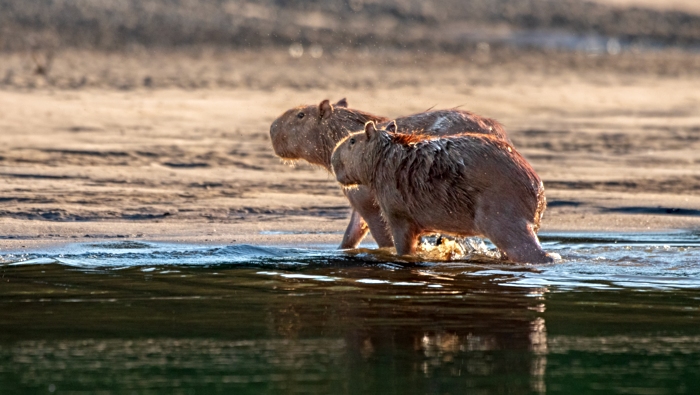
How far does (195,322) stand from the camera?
586cm

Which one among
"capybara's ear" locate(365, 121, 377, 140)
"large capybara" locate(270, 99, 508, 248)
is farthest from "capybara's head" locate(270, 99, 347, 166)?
"capybara's ear" locate(365, 121, 377, 140)

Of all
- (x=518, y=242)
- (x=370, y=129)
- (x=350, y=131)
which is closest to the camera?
(x=518, y=242)

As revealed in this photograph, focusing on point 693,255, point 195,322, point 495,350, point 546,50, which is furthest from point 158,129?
point 546,50

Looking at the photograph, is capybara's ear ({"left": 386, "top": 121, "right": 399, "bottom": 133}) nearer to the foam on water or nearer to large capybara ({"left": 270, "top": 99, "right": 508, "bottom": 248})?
large capybara ({"left": 270, "top": 99, "right": 508, "bottom": 248})


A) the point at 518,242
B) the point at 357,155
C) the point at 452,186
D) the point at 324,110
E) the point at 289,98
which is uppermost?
the point at 289,98

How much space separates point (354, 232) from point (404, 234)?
800 millimetres

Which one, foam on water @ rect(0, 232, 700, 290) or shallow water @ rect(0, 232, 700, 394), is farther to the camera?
foam on water @ rect(0, 232, 700, 290)

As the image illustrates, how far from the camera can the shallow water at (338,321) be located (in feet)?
16.0

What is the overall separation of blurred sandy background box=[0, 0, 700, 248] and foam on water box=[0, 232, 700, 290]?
602 mm

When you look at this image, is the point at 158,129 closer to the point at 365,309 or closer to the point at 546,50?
the point at 365,309

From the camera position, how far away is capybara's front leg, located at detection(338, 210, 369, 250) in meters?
8.73

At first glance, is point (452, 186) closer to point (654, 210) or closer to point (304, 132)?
point (304, 132)

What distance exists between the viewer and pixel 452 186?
765cm

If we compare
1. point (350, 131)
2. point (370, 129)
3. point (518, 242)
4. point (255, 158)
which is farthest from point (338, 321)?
point (255, 158)
